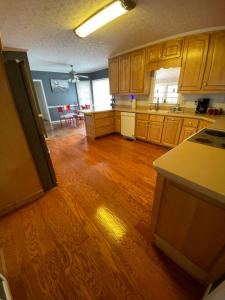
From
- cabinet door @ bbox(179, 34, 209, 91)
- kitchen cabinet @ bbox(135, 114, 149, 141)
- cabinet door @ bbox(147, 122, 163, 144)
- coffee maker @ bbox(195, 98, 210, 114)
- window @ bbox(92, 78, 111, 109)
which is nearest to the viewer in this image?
cabinet door @ bbox(179, 34, 209, 91)

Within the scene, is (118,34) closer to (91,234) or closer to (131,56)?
(131,56)

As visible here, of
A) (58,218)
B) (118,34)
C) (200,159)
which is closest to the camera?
(200,159)

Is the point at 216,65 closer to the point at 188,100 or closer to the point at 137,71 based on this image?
the point at 188,100

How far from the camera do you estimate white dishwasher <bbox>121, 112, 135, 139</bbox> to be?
378cm

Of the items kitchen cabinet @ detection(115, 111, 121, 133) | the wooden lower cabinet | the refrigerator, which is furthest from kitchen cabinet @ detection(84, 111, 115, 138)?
the wooden lower cabinet

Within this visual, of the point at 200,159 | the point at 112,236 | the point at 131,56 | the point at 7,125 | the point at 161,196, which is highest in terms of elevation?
the point at 131,56

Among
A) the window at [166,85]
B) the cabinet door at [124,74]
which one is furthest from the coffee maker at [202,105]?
the cabinet door at [124,74]

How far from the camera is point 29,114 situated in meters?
1.60

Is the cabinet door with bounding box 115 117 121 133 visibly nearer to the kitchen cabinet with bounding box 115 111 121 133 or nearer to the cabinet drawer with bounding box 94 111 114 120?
the kitchen cabinet with bounding box 115 111 121 133

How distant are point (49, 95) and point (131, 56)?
4476 mm

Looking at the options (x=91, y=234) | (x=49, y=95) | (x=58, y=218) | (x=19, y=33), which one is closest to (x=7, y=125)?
(x=58, y=218)

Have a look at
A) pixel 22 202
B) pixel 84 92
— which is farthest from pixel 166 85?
pixel 84 92

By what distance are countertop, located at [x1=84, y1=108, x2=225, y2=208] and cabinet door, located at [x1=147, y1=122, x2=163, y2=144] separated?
226 cm

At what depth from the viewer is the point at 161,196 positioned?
996mm
